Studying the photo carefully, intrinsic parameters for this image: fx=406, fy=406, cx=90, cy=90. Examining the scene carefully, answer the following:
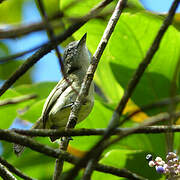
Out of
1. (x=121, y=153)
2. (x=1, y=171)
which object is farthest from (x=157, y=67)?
(x=1, y=171)

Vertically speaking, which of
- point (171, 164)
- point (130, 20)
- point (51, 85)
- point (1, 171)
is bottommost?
point (1, 171)

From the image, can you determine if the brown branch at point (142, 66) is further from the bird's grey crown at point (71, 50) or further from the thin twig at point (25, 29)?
the bird's grey crown at point (71, 50)

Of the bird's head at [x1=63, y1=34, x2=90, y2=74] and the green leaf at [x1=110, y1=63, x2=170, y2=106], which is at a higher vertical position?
the bird's head at [x1=63, y1=34, x2=90, y2=74]

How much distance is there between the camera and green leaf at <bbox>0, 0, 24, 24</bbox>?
17.8ft

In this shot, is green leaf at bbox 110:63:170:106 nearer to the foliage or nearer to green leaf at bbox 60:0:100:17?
the foliage

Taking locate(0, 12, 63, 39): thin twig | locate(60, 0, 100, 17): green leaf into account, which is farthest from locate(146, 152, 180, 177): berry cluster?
locate(60, 0, 100, 17): green leaf

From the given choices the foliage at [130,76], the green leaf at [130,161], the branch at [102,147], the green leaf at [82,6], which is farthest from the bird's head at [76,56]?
the branch at [102,147]

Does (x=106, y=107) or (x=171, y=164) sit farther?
(x=106, y=107)

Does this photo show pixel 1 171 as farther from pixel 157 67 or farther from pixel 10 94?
pixel 157 67

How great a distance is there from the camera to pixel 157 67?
373 centimetres

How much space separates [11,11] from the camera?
5.51 metres

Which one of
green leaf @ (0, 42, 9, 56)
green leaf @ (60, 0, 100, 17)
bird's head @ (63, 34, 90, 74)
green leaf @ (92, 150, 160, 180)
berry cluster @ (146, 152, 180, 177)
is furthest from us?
green leaf @ (0, 42, 9, 56)

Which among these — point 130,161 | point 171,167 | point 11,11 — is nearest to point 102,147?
point 171,167

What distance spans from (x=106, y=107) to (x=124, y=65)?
0.46m
